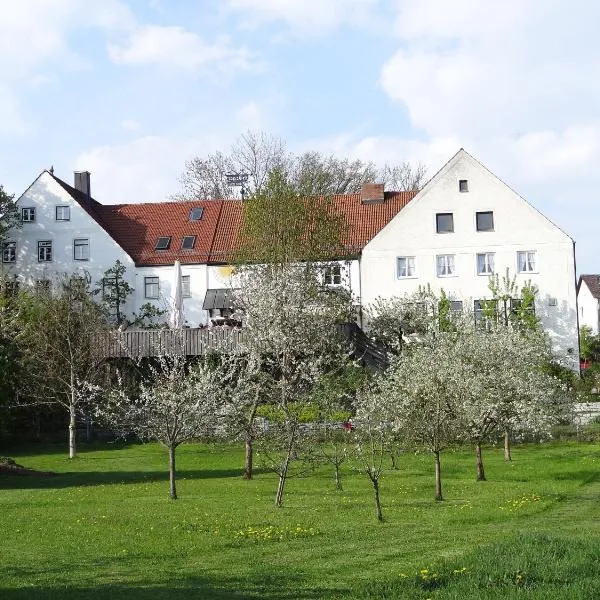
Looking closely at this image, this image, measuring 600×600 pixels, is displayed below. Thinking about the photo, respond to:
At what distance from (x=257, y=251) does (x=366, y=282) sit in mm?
11369

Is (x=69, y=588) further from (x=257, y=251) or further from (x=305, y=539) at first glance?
(x=257, y=251)

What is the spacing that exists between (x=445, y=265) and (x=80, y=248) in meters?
22.1

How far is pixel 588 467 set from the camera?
28.5 metres

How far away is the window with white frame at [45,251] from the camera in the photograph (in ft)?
194

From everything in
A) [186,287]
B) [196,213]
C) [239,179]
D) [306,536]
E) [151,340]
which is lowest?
[306,536]

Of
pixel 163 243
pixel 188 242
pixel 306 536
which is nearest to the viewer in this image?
pixel 306 536

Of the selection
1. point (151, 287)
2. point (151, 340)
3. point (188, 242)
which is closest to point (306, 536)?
point (151, 340)

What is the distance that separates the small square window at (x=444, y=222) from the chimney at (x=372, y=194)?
619 cm

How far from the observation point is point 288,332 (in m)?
31.5

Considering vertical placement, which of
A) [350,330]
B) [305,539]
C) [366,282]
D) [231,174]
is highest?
[231,174]

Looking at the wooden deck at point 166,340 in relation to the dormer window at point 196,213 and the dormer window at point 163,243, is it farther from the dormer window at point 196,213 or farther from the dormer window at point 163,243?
the dormer window at point 196,213

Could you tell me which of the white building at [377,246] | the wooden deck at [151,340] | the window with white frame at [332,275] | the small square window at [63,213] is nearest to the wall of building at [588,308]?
the white building at [377,246]

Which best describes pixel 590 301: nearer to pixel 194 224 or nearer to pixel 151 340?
pixel 194 224

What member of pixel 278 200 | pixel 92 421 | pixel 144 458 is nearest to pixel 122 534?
pixel 144 458
